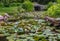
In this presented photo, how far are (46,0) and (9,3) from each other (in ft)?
26.0

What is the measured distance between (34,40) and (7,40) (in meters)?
0.99

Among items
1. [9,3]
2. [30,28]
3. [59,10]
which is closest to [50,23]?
[30,28]

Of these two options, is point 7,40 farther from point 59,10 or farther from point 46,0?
point 46,0

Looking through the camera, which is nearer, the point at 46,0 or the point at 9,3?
the point at 9,3

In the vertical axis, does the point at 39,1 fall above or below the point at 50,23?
below

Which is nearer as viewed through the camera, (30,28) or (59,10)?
(30,28)

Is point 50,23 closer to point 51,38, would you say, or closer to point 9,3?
point 51,38

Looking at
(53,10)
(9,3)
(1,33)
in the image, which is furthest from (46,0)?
(1,33)

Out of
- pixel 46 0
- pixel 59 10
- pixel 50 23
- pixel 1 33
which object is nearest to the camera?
pixel 1 33

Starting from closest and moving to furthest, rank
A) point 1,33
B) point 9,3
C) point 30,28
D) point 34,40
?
point 34,40, point 1,33, point 30,28, point 9,3

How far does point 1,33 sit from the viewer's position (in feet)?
28.2

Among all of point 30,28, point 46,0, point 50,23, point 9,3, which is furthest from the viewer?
point 46,0

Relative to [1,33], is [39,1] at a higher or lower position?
lower

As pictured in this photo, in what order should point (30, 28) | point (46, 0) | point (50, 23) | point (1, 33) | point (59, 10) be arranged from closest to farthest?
point (1, 33)
point (30, 28)
point (50, 23)
point (59, 10)
point (46, 0)
